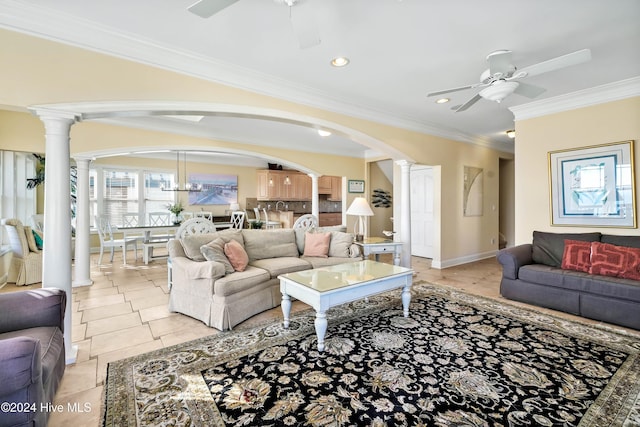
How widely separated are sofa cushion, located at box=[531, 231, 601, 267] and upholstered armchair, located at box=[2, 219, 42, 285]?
7.26m

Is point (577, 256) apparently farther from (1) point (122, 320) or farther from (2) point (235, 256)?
(1) point (122, 320)

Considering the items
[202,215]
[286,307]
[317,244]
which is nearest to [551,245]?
[317,244]

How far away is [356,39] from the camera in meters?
2.47

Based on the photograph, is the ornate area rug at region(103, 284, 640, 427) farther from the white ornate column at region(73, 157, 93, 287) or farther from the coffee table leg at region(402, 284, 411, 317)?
the white ornate column at region(73, 157, 93, 287)

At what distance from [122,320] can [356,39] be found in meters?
3.64

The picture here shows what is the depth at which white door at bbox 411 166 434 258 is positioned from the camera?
630 cm

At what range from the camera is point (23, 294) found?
185 centimetres

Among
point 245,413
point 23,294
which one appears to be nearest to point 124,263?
point 23,294

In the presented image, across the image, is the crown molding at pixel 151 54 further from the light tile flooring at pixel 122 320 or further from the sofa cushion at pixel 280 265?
the light tile flooring at pixel 122 320

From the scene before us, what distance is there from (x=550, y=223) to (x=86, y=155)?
6.87 meters

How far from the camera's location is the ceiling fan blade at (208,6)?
1608mm

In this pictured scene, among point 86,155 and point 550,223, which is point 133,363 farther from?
point 550,223

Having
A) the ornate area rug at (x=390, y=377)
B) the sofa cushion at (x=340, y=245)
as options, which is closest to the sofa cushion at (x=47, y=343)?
the ornate area rug at (x=390, y=377)

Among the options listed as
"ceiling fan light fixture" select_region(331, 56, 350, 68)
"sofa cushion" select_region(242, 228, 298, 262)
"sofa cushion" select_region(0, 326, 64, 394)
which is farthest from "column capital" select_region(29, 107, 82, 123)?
"ceiling fan light fixture" select_region(331, 56, 350, 68)
